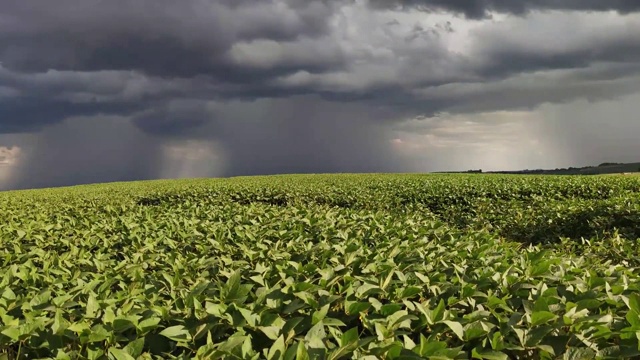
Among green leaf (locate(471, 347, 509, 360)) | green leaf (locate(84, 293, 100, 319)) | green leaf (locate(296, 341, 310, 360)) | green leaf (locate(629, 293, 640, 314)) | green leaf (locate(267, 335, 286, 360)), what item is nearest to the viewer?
green leaf (locate(296, 341, 310, 360))

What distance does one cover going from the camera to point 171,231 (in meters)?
6.00

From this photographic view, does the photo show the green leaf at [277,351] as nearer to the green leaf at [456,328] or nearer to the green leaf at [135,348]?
the green leaf at [135,348]

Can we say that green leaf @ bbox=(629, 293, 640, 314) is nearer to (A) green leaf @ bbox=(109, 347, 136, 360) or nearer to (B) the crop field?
(B) the crop field

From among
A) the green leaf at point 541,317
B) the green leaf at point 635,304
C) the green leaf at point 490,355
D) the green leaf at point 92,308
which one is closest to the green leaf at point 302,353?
the green leaf at point 490,355

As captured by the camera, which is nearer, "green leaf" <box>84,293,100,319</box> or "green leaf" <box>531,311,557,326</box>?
"green leaf" <box>531,311,557,326</box>

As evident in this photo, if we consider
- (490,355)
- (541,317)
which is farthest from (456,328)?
(541,317)

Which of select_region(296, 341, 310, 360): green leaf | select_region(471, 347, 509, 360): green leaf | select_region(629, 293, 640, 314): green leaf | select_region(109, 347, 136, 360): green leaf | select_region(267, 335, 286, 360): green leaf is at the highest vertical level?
Answer: select_region(629, 293, 640, 314): green leaf

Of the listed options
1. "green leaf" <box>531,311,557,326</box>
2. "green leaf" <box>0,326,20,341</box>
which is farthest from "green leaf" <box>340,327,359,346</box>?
"green leaf" <box>0,326,20,341</box>

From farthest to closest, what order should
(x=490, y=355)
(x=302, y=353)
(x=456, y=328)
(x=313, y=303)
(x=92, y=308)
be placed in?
1. (x=92, y=308)
2. (x=313, y=303)
3. (x=456, y=328)
4. (x=490, y=355)
5. (x=302, y=353)

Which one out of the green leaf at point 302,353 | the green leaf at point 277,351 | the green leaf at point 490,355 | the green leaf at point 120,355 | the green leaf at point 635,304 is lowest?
the green leaf at point 490,355

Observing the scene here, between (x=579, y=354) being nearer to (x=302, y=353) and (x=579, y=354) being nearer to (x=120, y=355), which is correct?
(x=302, y=353)

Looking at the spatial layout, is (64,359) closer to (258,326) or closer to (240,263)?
(258,326)

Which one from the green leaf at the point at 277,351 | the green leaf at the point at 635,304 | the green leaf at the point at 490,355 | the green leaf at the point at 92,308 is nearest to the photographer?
the green leaf at the point at 277,351

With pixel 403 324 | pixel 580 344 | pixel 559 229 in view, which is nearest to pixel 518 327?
pixel 580 344
